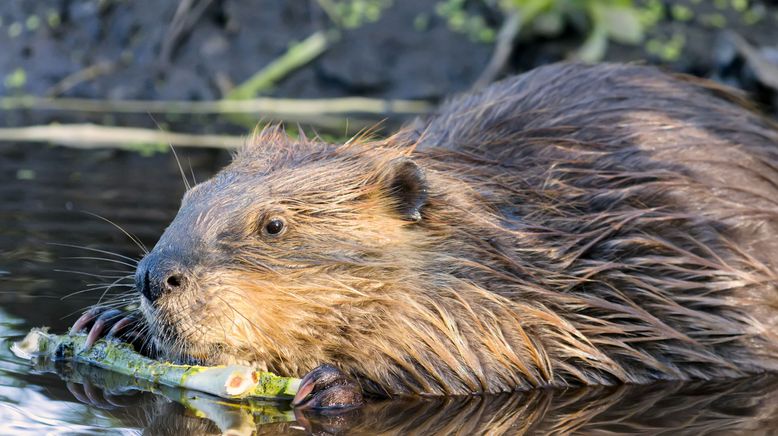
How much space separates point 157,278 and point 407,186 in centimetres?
91

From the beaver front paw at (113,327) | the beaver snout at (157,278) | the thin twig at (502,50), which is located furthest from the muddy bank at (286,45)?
the beaver snout at (157,278)

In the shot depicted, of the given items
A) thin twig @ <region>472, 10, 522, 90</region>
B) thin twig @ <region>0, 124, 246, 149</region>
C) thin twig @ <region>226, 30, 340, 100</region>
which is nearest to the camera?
thin twig @ <region>0, 124, 246, 149</region>

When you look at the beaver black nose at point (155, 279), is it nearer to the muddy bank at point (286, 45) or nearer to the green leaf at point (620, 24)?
the muddy bank at point (286, 45)

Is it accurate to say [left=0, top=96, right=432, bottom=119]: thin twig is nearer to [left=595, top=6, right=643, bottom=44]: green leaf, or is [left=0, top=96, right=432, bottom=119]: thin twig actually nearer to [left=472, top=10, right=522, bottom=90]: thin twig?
[left=472, top=10, right=522, bottom=90]: thin twig

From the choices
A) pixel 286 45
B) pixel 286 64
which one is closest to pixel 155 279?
pixel 286 64

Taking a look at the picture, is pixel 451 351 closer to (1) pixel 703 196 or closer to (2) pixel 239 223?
(2) pixel 239 223

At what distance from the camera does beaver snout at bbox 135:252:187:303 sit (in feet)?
13.6

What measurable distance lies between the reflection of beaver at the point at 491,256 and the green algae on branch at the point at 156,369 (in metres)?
0.07

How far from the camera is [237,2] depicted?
1109cm

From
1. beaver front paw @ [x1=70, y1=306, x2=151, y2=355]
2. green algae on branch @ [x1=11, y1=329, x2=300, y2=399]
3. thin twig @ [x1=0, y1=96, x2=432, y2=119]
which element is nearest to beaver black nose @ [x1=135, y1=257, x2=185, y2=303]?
green algae on branch @ [x1=11, y1=329, x2=300, y2=399]

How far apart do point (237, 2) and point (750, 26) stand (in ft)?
13.7

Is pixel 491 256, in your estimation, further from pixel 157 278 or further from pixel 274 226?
pixel 157 278

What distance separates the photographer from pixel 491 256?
461cm

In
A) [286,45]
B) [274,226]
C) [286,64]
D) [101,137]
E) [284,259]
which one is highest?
[286,45]
